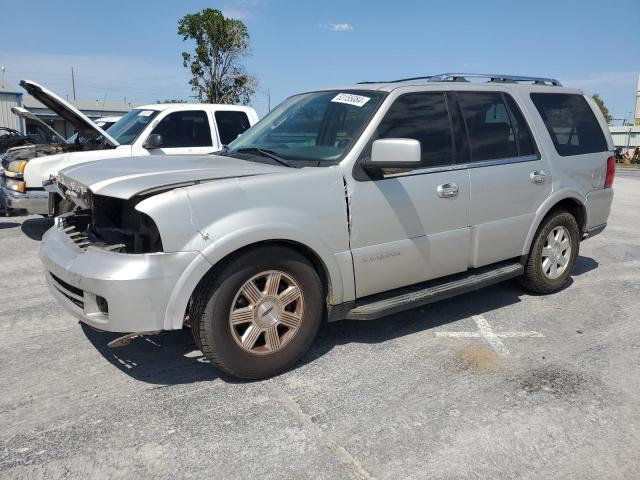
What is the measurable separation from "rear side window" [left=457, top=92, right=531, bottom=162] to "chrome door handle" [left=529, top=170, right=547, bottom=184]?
0.24m

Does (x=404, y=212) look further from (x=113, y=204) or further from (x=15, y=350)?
(x=15, y=350)

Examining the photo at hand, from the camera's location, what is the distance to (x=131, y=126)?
8.12m

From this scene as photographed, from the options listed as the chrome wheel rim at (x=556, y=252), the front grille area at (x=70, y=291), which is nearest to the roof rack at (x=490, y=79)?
the chrome wheel rim at (x=556, y=252)

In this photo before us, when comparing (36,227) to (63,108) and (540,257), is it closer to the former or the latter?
(63,108)

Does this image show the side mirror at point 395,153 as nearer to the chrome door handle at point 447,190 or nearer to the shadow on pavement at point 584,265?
the chrome door handle at point 447,190

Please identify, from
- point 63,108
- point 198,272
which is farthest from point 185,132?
point 198,272

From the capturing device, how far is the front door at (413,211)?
3.66m

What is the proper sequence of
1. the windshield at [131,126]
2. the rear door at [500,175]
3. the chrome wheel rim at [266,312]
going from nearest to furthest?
the chrome wheel rim at [266,312]
the rear door at [500,175]
the windshield at [131,126]

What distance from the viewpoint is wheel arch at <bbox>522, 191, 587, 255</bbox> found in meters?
4.80

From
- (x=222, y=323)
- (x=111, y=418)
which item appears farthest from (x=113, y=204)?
(x=111, y=418)

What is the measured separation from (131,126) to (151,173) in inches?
210

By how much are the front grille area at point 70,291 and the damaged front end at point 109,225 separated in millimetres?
266

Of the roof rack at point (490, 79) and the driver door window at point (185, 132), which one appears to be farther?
the driver door window at point (185, 132)

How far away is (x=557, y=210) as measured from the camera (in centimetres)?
510
